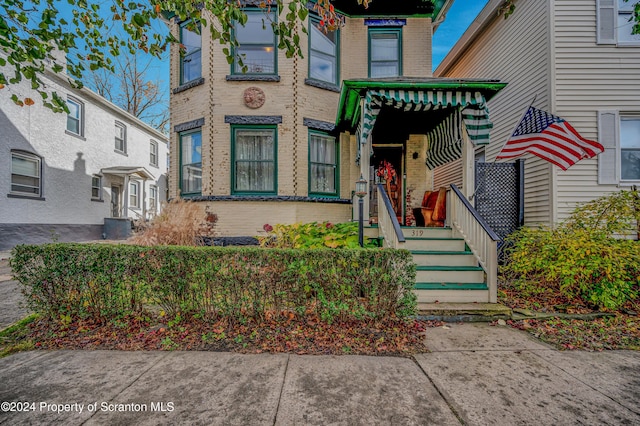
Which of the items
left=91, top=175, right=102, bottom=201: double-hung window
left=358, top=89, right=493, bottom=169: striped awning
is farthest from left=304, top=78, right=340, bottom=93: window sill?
left=91, top=175, right=102, bottom=201: double-hung window

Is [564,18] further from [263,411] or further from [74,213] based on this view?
[74,213]

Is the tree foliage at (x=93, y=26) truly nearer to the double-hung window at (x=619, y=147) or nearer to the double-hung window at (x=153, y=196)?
the double-hung window at (x=619, y=147)

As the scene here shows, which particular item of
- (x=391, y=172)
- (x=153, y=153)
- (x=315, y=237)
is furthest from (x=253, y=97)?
(x=153, y=153)

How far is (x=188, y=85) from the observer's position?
816 centimetres

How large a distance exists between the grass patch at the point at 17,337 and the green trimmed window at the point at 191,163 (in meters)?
4.92

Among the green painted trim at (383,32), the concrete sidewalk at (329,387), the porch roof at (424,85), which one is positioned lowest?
the concrete sidewalk at (329,387)

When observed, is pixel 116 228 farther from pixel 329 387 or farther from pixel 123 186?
pixel 329 387

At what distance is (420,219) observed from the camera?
7895 millimetres

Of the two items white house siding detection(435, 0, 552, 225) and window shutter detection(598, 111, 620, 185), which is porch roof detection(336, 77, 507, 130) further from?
window shutter detection(598, 111, 620, 185)

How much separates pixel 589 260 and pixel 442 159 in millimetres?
3935

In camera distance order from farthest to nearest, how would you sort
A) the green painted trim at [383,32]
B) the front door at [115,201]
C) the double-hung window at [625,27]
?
the front door at [115,201]
the green painted trim at [383,32]
the double-hung window at [625,27]

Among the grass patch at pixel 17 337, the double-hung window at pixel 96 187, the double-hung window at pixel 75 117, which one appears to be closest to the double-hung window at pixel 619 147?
the grass patch at pixel 17 337

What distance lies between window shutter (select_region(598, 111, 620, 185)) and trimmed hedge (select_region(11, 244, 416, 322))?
673cm

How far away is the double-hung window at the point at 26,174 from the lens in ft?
32.4
